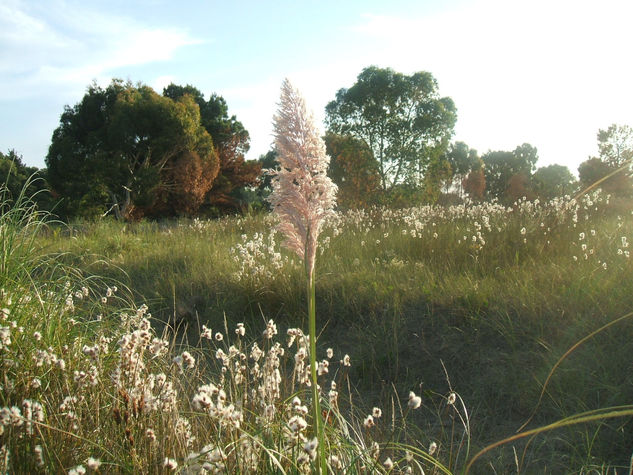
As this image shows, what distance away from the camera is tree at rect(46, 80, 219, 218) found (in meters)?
21.5

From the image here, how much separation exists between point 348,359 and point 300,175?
7.05 ft

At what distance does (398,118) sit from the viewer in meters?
23.9

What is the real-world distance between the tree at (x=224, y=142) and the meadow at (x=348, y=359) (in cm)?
1977

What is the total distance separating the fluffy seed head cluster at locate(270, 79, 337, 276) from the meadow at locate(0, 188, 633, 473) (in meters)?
0.09

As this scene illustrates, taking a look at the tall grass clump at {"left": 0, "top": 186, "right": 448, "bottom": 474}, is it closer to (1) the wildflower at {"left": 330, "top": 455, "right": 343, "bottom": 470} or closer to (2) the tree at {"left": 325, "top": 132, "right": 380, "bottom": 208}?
(1) the wildflower at {"left": 330, "top": 455, "right": 343, "bottom": 470}

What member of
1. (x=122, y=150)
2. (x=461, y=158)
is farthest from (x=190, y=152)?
(x=461, y=158)

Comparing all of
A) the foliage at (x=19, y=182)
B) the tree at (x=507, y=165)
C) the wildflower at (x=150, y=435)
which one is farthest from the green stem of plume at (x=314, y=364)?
the tree at (x=507, y=165)

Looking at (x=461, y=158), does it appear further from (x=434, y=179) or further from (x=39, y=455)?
(x=39, y=455)

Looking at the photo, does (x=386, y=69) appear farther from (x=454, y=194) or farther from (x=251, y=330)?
(x=251, y=330)

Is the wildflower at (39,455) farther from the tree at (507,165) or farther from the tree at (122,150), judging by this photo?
the tree at (507,165)

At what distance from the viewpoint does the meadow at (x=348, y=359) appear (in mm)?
2105

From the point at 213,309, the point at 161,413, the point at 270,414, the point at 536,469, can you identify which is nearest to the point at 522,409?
the point at 536,469

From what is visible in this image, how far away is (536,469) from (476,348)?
1339 mm

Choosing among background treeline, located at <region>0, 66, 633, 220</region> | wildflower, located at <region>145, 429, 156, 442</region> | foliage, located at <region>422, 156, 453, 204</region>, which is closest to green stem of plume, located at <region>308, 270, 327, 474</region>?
wildflower, located at <region>145, 429, 156, 442</region>
